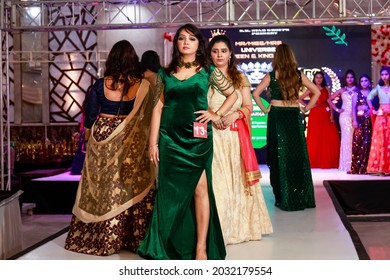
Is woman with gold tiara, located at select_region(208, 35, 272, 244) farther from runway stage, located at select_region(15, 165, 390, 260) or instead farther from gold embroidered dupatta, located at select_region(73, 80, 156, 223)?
gold embroidered dupatta, located at select_region(73, 80, 156, 223)

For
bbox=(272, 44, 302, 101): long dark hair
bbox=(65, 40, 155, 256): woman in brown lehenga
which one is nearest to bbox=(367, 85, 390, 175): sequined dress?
bbox=(272, 44, 302, 101): long dark hair

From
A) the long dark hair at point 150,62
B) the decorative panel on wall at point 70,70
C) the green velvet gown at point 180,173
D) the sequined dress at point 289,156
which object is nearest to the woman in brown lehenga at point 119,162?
the green velvet gown at point 180,173

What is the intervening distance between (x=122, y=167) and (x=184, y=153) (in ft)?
2.30

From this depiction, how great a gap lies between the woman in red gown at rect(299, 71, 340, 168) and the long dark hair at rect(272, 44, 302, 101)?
4.43 metres

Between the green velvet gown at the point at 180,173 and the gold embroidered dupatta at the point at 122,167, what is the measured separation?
0.44 metres

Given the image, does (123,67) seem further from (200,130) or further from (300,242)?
(300,242)

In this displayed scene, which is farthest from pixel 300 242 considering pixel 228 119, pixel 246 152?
pixel 228 119

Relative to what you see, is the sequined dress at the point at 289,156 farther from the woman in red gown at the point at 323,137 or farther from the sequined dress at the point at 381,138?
the woman in red gown at the point at 323,137

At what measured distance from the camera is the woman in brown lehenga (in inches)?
175

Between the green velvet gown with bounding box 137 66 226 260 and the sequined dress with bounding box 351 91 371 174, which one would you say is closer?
the green velvet gown with bounding box 137 66 226 260

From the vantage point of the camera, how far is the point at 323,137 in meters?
10.9

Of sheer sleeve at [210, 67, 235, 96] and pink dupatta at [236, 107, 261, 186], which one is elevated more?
sheer sleeve at [210, 67, 235, 96]

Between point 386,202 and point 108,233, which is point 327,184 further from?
point 108,233
